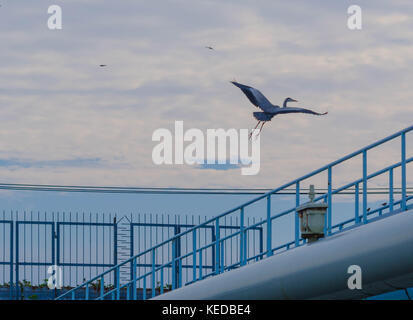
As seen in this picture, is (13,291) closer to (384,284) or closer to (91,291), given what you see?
(91,291)

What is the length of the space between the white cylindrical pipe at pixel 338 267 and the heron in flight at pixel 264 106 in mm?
6751

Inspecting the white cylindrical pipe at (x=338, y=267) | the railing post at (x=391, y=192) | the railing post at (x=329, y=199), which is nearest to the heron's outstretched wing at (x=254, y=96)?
the white cylindrical pipe at (x=338, y=267)

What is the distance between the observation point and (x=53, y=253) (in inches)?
982

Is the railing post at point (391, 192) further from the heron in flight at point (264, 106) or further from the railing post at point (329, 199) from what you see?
the heron in flight at point (264, 106)

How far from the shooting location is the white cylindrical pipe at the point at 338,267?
1111cm

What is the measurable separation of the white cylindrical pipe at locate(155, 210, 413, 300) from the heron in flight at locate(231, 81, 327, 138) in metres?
6.75

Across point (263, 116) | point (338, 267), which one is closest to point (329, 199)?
point (338, 267)

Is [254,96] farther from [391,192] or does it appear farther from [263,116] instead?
[391,192]

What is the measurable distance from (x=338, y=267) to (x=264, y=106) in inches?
399

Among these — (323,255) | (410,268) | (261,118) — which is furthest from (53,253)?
(410,268)

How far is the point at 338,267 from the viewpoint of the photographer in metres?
12.0

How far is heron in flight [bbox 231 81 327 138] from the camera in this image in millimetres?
20766
